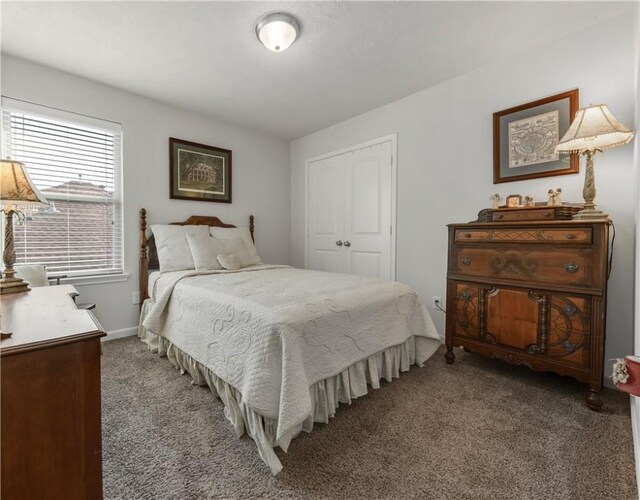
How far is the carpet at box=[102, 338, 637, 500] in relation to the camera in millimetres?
1204

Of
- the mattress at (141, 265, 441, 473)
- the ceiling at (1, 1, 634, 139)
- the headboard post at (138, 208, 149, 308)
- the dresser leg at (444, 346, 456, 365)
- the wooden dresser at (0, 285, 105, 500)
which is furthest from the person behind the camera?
the headboard post at (138, 208, 149, 308)

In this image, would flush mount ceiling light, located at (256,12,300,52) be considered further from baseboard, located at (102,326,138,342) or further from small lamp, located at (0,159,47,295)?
baseboard, located at (102,326,138,342)

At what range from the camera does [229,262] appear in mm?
3021

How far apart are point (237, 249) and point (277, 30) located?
2.05m

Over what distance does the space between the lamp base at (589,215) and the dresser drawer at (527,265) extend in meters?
0.21

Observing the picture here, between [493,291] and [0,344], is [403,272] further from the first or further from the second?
[0,344]

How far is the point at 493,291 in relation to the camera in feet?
6.94

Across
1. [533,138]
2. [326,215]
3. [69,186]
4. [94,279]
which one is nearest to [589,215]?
[533,138]

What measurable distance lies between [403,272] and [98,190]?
3.17m

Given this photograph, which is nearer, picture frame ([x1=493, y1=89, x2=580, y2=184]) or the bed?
the bed

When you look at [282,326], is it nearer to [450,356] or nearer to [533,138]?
[450,356]

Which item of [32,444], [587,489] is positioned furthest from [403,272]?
[32,444]

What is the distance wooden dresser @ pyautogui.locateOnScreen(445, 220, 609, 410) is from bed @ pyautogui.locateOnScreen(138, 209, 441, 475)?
14.3 inches

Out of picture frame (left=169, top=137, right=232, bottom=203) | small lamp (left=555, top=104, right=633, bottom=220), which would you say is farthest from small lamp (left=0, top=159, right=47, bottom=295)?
small lamp (left=555, top=104, right=633, bottom=220)
